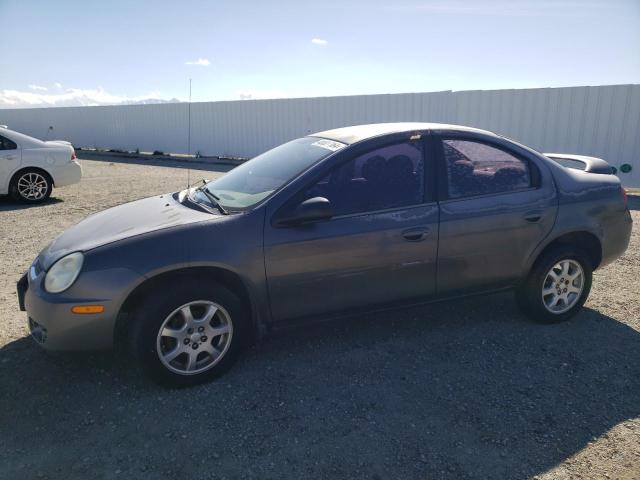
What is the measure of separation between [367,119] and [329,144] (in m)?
12.8

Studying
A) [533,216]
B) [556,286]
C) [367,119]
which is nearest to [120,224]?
[533,216]

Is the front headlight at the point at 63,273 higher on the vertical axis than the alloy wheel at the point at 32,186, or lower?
higher

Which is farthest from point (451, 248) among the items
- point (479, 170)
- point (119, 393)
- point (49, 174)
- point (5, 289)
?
point (49, 174)

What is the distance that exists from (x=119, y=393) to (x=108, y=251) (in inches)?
36.3

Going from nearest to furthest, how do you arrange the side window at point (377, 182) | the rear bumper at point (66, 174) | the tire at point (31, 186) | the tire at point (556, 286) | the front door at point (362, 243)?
the front door at point (362, 243) → the side window at point (377, 182) → the tire at point (556, 286) → the tire at point (31, 186) → the rear bumper at point (66, 174)

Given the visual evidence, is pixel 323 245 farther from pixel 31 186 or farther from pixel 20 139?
pixel 20 139

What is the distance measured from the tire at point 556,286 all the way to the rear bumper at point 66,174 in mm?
8788

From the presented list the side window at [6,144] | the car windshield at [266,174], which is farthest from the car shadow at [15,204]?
the car windshield at [266,174]

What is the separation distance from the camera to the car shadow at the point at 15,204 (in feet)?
28.8

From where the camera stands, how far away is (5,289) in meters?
4.80

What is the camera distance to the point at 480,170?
147 inches

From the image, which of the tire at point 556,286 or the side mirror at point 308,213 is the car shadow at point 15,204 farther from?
the tire at point 556,286

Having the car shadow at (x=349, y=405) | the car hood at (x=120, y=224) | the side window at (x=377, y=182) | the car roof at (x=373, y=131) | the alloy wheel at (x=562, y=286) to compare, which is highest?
the car roof at (x=373, y=131)

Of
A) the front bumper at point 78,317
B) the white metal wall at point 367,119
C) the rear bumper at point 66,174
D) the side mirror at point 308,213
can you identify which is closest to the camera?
the front bumper at point 78,317
